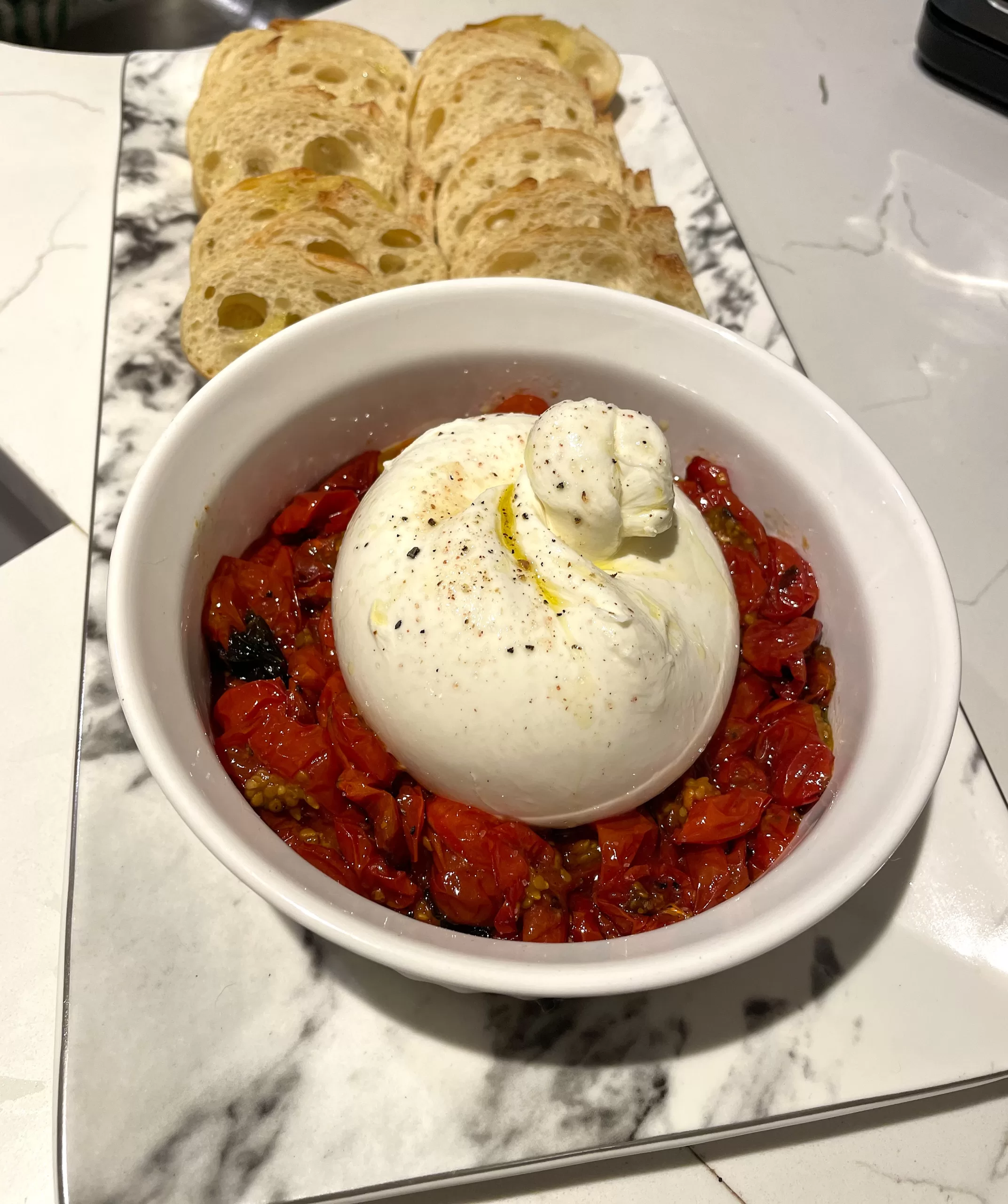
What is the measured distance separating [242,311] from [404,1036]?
1370 mm

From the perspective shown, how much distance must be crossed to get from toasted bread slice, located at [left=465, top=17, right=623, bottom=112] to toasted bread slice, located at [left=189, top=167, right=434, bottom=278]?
869mm

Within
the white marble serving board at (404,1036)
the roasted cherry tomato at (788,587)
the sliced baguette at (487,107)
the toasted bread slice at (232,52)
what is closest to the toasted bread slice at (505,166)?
the sliced baguette at (487,107)

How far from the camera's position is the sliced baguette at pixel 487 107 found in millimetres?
2090

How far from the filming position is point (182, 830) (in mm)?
1373

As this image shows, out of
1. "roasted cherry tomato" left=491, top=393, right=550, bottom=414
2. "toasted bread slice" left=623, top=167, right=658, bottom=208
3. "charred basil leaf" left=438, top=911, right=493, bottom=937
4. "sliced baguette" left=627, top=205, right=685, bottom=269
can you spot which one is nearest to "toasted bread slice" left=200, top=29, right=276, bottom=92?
"toasted bread slice" left=623, top=167, right=658, bottom=208

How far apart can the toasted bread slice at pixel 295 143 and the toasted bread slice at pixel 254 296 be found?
348 mm

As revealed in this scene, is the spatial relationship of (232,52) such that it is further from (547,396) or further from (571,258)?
(547,396)

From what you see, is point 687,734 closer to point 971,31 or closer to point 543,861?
point 543,861

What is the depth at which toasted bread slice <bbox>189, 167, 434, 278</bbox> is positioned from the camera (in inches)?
69.7

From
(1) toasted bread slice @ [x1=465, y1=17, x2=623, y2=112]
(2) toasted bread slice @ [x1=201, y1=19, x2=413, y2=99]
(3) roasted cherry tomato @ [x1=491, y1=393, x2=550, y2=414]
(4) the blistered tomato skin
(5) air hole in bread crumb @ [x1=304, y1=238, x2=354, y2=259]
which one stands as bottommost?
(4) the blistered tomato skin

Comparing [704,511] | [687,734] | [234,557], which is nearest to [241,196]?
[234,557]

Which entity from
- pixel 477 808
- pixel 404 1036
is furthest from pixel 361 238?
pixel 404 1036

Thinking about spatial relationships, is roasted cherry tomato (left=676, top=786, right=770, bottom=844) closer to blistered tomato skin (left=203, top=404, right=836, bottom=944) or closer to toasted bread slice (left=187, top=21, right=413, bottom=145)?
blistered tomato skin (left=203, top=404, right=836, bottom=944)

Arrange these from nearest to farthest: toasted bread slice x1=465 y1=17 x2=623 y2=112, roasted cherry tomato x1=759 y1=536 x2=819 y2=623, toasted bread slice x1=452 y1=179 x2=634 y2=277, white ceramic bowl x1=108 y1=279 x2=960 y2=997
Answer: white ceramic bowl x1=108 y1=279 x2=960 y2=997 → roasted cherry tomato x1=759 y1=536 x2=819 y2=623 → toasted bread slice x1=452 y1=179 x2=634 y2=277 → toasted bread slice x1=465 y1=17 x2=623 y2=112
